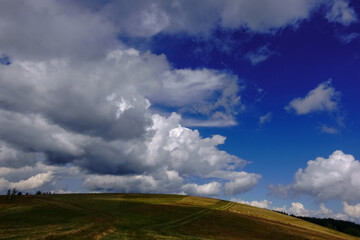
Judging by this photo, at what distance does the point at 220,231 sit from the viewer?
56.1 m

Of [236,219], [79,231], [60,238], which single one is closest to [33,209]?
[79,231]

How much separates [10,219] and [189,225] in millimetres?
40432

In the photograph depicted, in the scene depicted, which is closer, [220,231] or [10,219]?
[10,219]

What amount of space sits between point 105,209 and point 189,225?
98.9ft

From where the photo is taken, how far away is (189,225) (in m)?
60.1

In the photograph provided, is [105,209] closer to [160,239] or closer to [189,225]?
[189,225]

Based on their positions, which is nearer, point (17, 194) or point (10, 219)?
point (10, 219)

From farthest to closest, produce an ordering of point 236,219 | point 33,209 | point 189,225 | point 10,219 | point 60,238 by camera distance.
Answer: point 236,219, point 33,209, point 189,225, point 10,219, point 60,238

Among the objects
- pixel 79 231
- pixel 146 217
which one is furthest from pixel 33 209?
pixel 79 231

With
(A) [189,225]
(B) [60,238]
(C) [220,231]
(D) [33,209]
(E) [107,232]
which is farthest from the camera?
(D) [33,209]

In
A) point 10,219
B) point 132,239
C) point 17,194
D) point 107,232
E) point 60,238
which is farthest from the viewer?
point 17,194

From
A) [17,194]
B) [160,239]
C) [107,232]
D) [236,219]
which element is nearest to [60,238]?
[107,232]

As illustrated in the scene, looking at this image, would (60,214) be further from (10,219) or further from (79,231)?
(79,231)

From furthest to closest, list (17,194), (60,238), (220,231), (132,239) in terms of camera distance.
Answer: (17,194)
(220,231)
(132,239)
(60,238)
